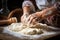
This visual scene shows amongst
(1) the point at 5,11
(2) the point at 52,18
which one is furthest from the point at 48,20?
(1) the point at 5,11

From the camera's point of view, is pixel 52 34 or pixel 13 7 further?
pixel 13 7

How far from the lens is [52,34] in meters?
0.74

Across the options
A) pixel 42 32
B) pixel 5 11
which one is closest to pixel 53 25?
pixel 42 32

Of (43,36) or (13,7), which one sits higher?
(13,7)

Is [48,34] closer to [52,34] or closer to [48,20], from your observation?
[52,34]

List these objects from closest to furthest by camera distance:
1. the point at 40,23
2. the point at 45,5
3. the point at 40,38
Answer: the point at 40,38 < the point at 40,23 < the point at 45,5

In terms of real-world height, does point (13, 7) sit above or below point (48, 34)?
above

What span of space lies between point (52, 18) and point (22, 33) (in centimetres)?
22

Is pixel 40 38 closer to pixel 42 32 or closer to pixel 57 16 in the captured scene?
pixel 42 32

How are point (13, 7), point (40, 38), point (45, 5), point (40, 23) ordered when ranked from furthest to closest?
1. point (13, 7)
2. point (45, 5)
3. point (40, 23)
4. point (40, 38)

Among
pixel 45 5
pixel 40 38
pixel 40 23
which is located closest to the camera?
pixel 40 38

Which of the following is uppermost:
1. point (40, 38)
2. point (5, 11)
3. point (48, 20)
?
point (5, 11)

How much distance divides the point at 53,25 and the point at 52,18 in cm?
4

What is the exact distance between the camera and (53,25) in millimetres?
882
